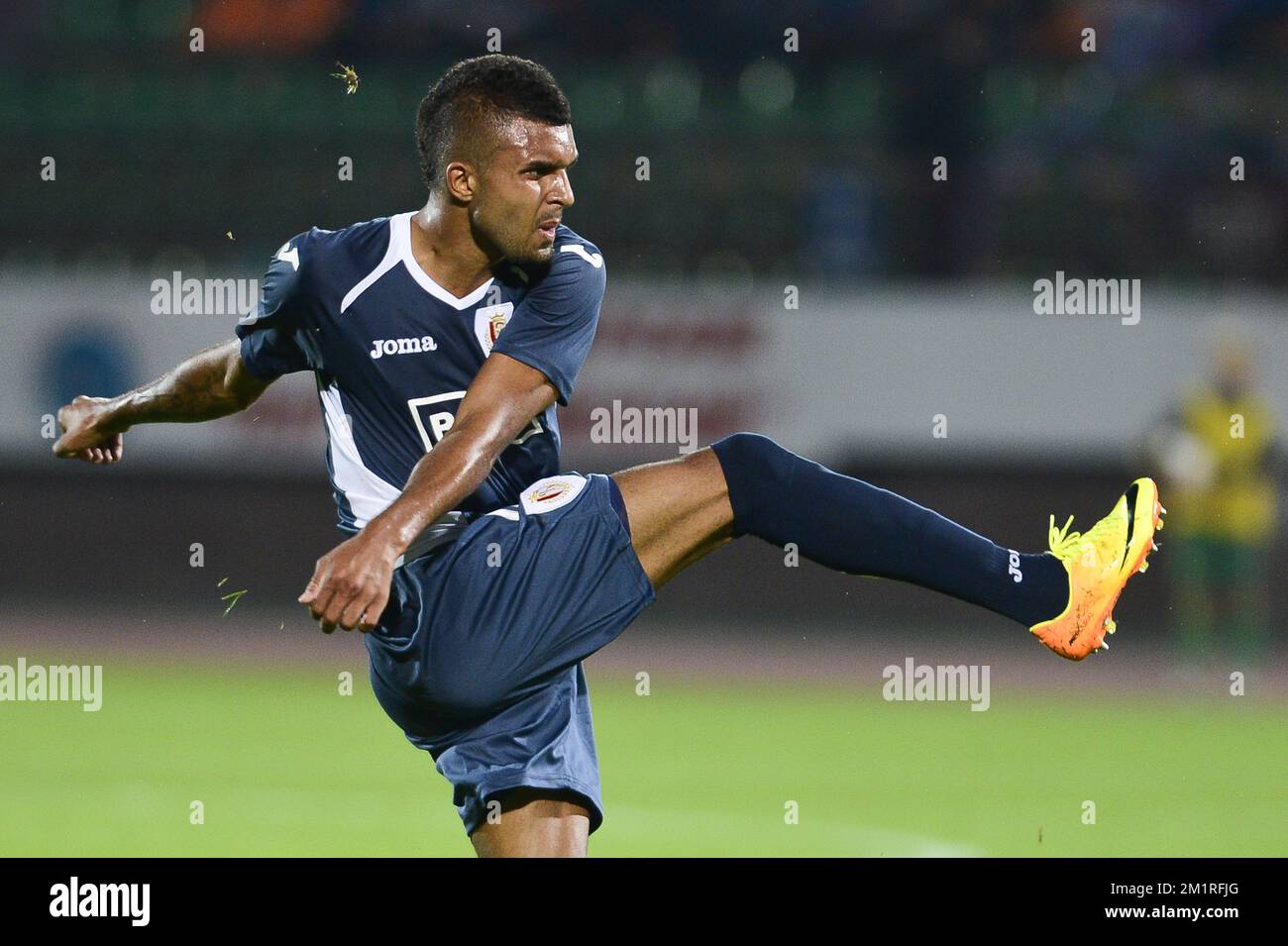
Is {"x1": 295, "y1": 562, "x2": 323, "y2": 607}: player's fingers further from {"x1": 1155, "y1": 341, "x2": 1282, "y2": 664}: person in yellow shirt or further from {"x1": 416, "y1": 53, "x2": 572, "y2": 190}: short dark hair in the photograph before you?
{"x1": 1155, "y1": 341, "x2": 1282, "y2": 664}: person in yellow shirt

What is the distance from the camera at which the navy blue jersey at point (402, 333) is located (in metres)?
4.61

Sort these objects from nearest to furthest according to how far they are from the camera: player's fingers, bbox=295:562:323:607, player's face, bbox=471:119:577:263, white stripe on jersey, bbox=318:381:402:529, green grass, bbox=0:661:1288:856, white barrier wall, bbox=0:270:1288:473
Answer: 1. player's fingers, bbox=295:562:323:607
2. player's face, bbox=471:119:577:263
3. white stripe on jersey, bbox=318:381:402:529
4. green grass, bbox=0:661:1288:856
5. white barrier wall, bbox=0:270:1288:473

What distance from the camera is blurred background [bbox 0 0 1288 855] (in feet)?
43.0

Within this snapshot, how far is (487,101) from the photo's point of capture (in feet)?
14.5

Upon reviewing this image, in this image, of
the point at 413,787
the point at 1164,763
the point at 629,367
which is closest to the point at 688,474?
the point at 413,787

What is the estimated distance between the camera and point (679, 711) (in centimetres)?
1067

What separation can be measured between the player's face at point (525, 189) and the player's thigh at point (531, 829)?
1.31 m

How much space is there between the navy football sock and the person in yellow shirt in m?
8.20

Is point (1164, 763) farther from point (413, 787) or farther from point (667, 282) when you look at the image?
point (667, 282)

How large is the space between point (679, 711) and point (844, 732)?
1030 millimetres

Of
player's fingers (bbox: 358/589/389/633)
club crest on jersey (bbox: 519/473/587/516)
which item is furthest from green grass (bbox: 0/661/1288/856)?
player's fingers (bbox: 358/589/389/633)

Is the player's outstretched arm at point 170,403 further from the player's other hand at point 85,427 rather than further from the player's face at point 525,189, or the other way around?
the player's face at point 525,189

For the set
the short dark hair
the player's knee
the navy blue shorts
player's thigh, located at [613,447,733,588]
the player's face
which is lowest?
the navy blue shorts

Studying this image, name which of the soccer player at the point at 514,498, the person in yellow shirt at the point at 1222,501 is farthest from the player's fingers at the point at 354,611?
the person in yellow shirt at the point at 1222,501
